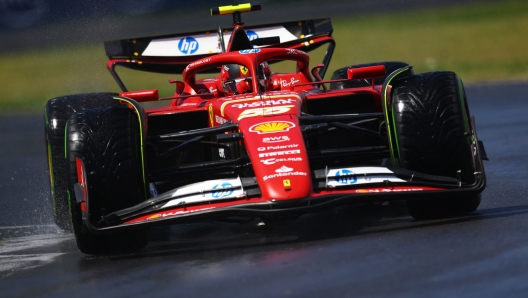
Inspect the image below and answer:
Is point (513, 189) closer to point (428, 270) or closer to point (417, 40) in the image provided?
point (428, 270)

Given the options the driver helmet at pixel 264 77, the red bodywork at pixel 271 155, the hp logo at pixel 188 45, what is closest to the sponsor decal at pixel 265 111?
the red bodywork at pixel 271 155

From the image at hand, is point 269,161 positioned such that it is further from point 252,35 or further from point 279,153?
point 252,35

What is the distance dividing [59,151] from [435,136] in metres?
3.71

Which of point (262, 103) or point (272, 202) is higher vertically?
point (262, 103)

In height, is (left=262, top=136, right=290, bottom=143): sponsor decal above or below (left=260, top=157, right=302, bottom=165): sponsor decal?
above

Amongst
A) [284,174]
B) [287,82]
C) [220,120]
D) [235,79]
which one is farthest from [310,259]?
[287,82]

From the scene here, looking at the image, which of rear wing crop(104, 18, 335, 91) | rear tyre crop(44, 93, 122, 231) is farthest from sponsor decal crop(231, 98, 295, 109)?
rear wing crop(104, 18, 335, 91)

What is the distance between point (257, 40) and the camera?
11.6 m

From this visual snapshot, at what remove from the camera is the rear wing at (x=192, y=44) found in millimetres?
11836

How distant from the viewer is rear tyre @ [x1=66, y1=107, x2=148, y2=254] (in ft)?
24.6

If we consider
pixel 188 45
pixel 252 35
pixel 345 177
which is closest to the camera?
pixel 345 177

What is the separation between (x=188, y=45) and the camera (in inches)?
481

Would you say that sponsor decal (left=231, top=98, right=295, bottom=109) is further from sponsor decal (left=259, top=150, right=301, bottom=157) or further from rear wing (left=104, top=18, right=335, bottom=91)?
rear wing (left=104, top=18, right=335, bottom=91)

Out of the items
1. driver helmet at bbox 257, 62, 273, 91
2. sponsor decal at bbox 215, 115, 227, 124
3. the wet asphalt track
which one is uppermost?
driver helmet at bbox 257, 62, 273, 91
